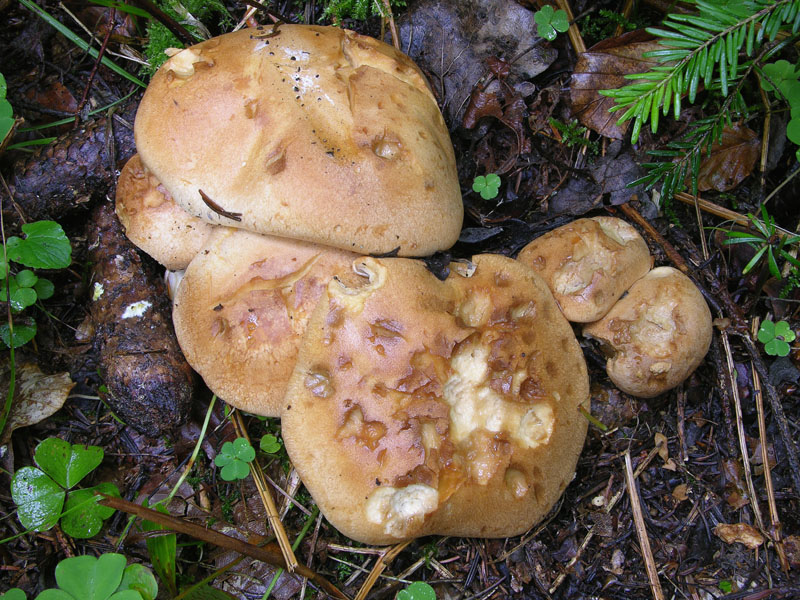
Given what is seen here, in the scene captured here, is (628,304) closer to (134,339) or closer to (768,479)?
(768,479)

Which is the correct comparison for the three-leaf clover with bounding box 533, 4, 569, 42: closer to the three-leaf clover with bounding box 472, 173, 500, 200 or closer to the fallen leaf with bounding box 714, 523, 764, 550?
the three-leaf clover with bounding box 472, 173, 500, 200

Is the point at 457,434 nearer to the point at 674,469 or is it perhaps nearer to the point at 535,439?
the point at 535,439

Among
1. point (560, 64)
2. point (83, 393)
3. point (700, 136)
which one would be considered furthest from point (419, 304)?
point (83, 393)

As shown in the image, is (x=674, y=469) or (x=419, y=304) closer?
(x=419, y=304)

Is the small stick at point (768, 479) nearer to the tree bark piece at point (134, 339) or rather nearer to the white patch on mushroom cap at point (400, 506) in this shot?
the white patch on mushroom cap at point (400, 506)

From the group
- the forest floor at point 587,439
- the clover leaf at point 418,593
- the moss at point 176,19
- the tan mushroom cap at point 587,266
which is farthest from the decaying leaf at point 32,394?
the tan mushroom cap at point 587,266
